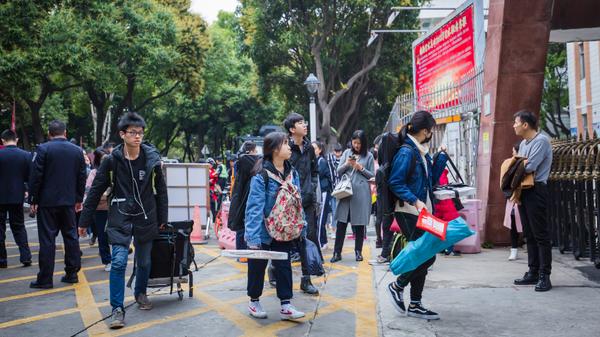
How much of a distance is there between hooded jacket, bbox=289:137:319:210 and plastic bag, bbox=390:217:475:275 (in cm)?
221

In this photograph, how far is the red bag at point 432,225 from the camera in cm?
486

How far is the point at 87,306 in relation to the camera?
6.15m

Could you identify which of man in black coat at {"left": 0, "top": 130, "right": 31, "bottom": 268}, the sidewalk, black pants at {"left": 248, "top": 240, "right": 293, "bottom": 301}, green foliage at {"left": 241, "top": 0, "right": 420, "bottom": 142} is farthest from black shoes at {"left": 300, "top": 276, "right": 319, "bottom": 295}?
green foliage at {"left": 241, "top": 0, "right": 420, "bottom": 142}

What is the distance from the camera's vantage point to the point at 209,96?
42219 millimetres

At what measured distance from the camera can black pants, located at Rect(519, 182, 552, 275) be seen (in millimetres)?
6234

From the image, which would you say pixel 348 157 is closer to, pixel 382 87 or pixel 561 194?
pixel 561 194

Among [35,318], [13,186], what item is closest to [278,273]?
[35,318]

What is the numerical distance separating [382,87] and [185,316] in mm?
26233

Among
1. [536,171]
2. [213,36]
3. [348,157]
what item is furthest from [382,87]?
[536,171]

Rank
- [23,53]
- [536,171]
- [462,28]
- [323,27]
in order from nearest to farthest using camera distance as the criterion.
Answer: [536,171] < [462,28] < [23,53] < [323,27]

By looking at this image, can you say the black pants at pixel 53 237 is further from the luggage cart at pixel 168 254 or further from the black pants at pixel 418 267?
the black pants at pixel 418 267

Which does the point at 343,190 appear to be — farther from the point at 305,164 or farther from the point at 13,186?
the point at 13,186

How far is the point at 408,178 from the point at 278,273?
1349 mm

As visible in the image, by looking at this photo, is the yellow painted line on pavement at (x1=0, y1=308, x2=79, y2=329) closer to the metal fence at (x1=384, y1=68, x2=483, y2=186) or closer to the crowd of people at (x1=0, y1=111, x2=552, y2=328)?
the crowd of people at (x1=0, y1=111, x2=552, y2=328)
